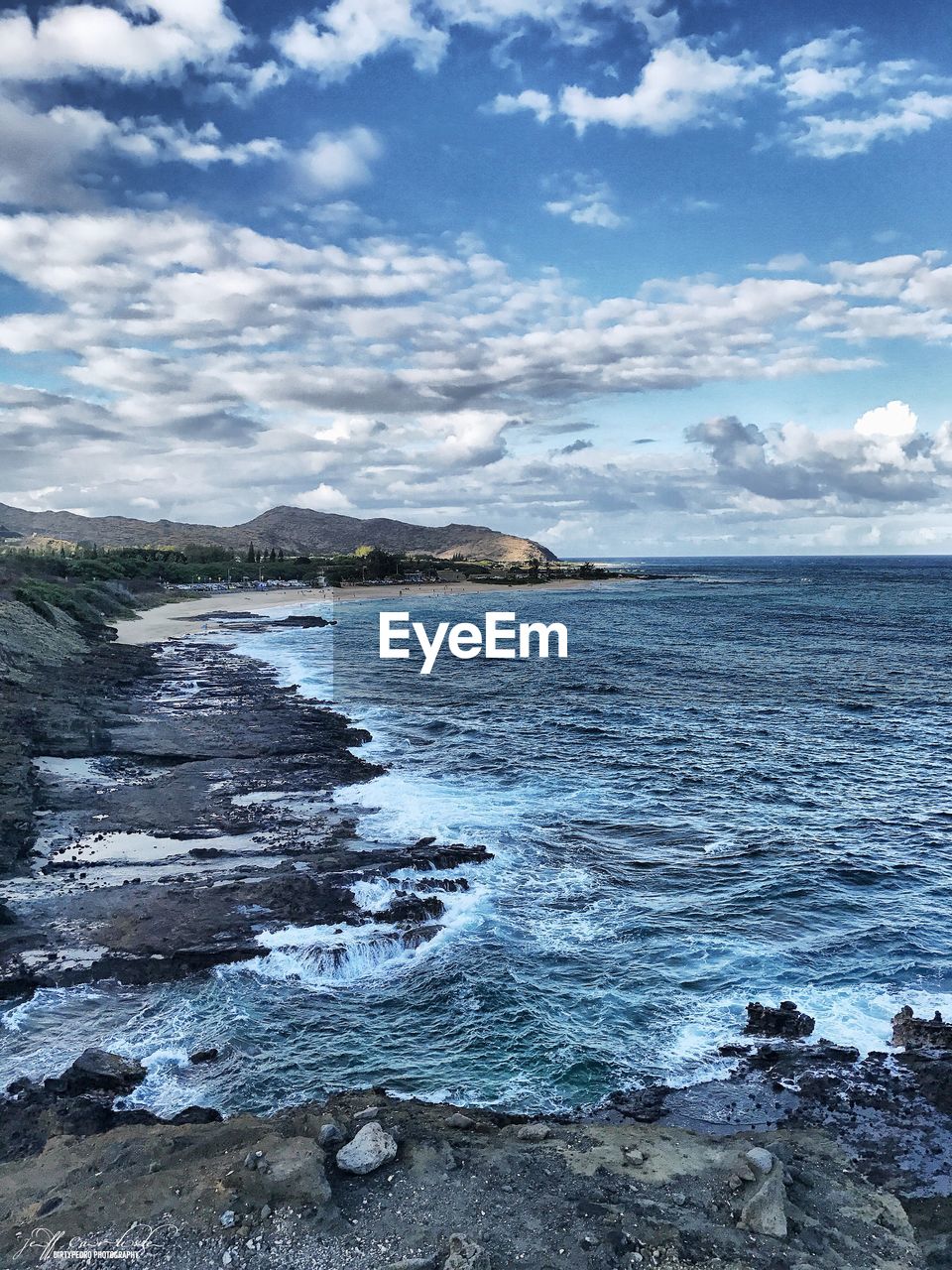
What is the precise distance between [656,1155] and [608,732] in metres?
31.7

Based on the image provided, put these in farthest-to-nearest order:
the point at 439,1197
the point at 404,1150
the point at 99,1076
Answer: the point at 99,1076 → the point at 404,1150 → the point at 439,1197

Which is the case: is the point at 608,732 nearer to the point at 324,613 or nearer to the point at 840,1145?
the point at 840,1145

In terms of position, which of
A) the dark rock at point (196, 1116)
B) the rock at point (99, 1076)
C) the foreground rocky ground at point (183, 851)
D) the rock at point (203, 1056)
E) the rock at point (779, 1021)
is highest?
the foreground rocky ground at point (183, 851)

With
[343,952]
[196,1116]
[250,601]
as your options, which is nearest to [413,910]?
[343,952]

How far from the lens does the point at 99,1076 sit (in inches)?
545

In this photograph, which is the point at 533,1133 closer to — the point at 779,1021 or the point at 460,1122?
the point at 460,1122

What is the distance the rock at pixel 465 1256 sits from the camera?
8859 millimetres

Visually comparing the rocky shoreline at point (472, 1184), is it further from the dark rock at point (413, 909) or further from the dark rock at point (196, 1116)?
the dark rock at point (413, 909)

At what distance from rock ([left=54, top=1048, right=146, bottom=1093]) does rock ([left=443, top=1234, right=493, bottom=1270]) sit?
7.77 m

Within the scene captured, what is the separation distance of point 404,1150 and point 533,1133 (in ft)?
7.00

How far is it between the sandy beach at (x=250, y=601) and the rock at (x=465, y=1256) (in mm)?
70379

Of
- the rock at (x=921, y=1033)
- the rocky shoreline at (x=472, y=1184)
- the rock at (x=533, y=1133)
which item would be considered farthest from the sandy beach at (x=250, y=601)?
the rock at (x=921, y=1033)

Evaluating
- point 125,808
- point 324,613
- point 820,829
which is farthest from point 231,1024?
point 324,613

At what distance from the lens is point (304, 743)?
125 ft
